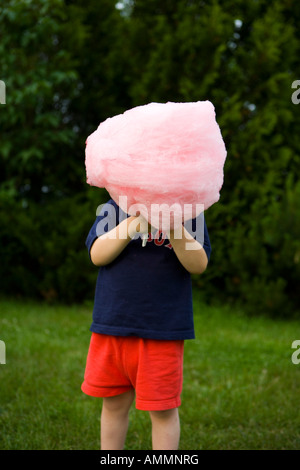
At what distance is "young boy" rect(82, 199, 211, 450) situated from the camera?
1.84 metres

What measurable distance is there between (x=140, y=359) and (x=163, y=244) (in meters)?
0.41

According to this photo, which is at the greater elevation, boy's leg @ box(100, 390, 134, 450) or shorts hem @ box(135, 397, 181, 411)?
shorts hem @ box(135, 397, 181, 411)

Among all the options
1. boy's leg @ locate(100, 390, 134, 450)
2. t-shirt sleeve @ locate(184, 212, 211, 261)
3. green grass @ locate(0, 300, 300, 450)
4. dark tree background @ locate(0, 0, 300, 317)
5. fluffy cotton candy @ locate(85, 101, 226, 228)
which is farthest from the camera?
dark tree background @ locate(0, 0, 300, 317)

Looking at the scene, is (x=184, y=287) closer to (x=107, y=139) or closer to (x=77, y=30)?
(x=107, y=139)

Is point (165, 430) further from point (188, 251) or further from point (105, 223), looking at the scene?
point (105, 223)

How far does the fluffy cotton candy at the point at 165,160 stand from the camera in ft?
5.18

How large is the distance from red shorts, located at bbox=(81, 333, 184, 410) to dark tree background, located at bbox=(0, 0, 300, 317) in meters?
3.54

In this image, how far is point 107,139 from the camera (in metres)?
1.69

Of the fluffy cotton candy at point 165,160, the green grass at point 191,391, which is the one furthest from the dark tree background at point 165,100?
the fluffy cotton candy at point 165,160

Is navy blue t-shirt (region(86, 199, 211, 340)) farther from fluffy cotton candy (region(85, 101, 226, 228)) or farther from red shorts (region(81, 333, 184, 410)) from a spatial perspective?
fluffy cotton candy (region(85, 101, 226, 228))

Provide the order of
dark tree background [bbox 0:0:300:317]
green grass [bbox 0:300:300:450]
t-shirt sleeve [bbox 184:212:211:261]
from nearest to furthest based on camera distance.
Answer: t-shirt sleeve [bbox 184:212:211:261] → green grass [bbox 0:300:300:450] → dark tree background [bbox 0:0:300:317]

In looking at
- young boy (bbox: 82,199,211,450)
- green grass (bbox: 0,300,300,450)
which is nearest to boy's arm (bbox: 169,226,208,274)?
young boy (bbox: 82,199,211,450)

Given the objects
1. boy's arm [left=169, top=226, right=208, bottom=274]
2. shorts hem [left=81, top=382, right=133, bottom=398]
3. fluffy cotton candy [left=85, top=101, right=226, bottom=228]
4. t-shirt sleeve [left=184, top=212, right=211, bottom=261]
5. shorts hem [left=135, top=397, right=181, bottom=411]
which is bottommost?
shorts hem [left=135, top=397, right=181, bottom=411]

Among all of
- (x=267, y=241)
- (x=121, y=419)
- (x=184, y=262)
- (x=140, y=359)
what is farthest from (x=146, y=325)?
(x=267, y=241)
